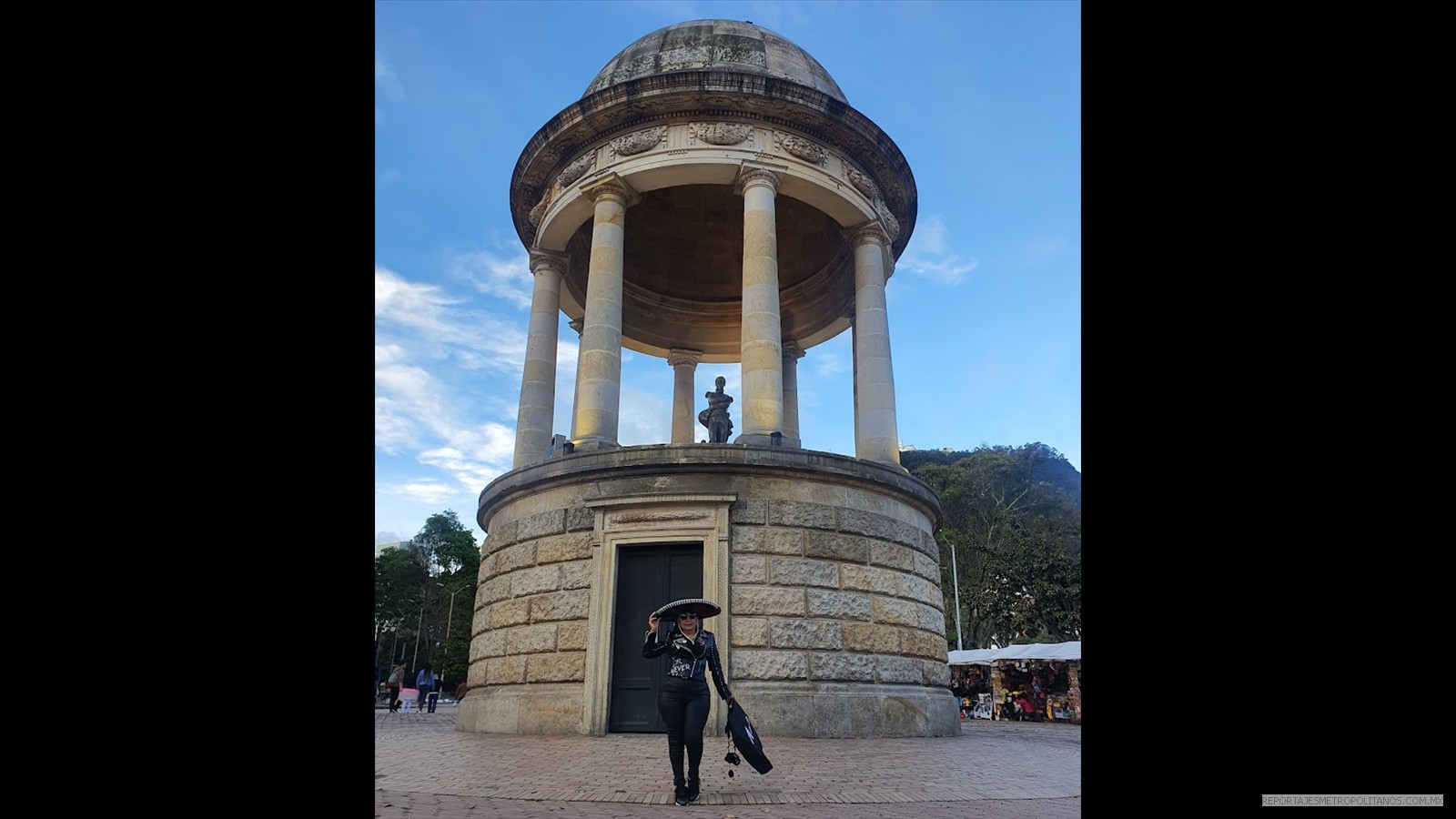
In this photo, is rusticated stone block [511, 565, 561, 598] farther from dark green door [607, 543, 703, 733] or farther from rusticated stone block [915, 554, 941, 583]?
rusticated stone block [915, 554, 941, 583]

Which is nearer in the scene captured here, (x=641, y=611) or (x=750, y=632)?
(x=750, y=632)

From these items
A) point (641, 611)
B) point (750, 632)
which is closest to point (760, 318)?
point (641, 611)

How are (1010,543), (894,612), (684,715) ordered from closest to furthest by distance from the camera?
(684,715)
(894,612)
(1010,543)

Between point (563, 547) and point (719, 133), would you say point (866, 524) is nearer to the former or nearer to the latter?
point (563, 547)

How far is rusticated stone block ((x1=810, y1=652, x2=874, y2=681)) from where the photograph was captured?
1434cm

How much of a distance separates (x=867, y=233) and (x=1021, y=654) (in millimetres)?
18834

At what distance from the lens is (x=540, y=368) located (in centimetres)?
2025

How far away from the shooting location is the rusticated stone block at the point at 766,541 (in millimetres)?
14930
